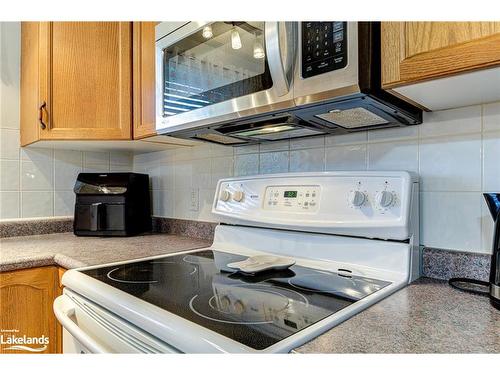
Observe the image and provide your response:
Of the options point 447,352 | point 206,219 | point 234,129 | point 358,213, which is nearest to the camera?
point 447,352

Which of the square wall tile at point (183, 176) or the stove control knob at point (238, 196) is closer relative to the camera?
the stove control knob at point (238, 196)

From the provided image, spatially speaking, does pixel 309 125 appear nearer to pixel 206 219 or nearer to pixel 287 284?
pixel 287 284

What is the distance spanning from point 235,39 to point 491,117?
685 millimetres

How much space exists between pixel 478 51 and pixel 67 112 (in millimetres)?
1471

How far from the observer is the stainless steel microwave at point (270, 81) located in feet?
2.36

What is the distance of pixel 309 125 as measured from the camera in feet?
3.23

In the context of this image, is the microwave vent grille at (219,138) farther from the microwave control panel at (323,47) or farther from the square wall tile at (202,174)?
the microwave control panel at (323,47)

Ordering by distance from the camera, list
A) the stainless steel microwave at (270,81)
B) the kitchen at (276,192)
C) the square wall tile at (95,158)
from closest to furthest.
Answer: the kitchen at (276,192) < the stainless steel microwave at (270,81) < the square wall tile at (95,158)

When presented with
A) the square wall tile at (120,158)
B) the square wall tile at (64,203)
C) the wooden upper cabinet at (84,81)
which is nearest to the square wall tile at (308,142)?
the wooden upper cabinet at (84,81)

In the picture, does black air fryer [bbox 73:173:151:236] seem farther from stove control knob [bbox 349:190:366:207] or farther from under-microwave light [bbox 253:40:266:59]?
stove control knob [bbox 349:190:366:207]

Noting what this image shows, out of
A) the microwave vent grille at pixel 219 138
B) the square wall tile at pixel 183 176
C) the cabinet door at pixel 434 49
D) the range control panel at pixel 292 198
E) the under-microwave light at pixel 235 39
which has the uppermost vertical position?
the under-microwave light at pixel 235 39

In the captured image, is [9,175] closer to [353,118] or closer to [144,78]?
[144,78]

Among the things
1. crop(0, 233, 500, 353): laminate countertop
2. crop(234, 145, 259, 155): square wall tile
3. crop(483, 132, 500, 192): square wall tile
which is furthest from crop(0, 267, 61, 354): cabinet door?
crop(483, 132, 500, 192): square wall tile
